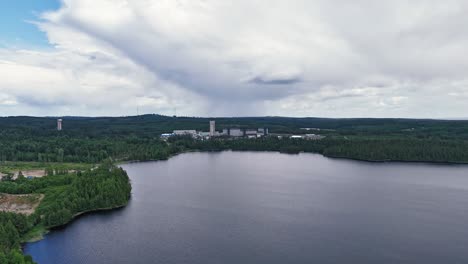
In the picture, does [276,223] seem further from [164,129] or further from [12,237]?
[164,129]

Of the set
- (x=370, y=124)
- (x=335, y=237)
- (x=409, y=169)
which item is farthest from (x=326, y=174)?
(x=370, y=124)

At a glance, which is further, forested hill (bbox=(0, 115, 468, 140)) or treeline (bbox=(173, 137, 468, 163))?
forested hill (bbox=(0, 115, 468, 140))

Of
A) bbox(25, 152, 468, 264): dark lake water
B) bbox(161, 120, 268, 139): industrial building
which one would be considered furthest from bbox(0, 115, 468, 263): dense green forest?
bbox(161, 120, 268, 139): industrial building

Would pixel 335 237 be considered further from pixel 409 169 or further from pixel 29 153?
pixel 29 153

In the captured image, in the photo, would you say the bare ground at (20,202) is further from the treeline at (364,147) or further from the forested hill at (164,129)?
the forested hill at (164,129)

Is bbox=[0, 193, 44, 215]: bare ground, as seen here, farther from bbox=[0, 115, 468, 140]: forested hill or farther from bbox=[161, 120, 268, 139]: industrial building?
bbox=[161, 120, 268, 139]: industrial building

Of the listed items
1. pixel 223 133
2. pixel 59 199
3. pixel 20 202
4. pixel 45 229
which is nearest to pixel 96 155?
pixel 20 202
